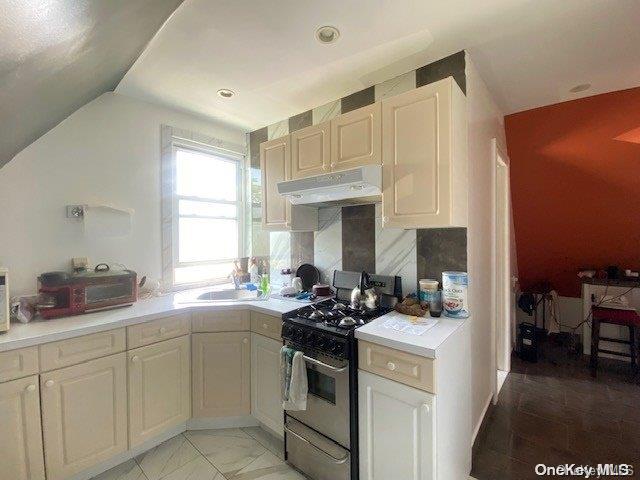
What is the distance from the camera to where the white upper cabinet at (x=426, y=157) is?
4.99 ft

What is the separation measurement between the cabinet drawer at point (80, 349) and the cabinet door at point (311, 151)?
1.60 meters

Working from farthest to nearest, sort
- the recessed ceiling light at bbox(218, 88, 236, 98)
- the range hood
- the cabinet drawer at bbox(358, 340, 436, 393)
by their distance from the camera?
1. the recessed ceiling light at bbox(218, 88, 236, 98)
2. the range hood
3. the cabinet drawer at bbox(358, 340, 436, 393)

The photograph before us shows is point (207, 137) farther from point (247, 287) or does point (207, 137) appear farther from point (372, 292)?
point (372, 292)

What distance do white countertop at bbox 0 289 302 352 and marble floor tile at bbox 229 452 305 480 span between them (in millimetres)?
945

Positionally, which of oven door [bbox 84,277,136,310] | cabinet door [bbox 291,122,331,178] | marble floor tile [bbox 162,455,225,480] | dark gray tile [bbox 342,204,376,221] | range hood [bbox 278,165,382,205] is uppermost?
cabinet door [bbox 291,122,331,178]

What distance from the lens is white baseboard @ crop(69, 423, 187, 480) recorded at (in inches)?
67.2

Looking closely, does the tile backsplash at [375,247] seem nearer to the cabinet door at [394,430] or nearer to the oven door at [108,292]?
the cabinet door at [394,430]

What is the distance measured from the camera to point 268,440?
6.73 ft

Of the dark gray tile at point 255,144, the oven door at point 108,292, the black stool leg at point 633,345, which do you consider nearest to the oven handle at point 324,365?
the oven door at point 108,292

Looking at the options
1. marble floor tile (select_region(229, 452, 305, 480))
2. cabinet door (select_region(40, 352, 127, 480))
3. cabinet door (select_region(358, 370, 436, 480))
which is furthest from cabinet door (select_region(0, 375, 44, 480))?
cabinet door (select_region(358, 370, 436, 480))

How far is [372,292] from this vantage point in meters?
1.95

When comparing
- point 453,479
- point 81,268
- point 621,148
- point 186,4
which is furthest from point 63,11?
point 621,148

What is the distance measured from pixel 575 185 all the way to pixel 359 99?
8.13 feet

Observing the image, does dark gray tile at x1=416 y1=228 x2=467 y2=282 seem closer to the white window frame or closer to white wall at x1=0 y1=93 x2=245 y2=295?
the white window frame
